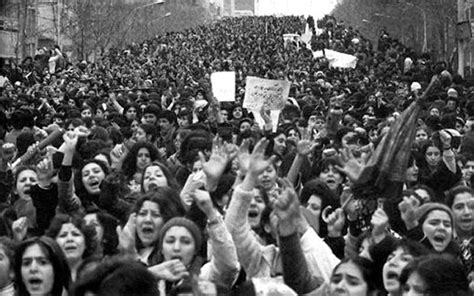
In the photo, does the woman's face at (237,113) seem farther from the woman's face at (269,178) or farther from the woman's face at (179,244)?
the woman's face at (179,244)

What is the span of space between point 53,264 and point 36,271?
109 mm

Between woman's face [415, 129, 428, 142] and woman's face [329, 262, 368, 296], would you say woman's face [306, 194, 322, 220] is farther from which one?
woman's face [415, 129, 428, 142]

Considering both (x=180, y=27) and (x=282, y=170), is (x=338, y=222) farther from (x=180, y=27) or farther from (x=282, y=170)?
(x=180, y=27)

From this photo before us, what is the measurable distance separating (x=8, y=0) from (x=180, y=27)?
58535 mm

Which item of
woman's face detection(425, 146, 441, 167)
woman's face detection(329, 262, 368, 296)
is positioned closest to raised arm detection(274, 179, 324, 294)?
woman's face detection(329, 262, 368, 296)

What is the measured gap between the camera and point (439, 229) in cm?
806

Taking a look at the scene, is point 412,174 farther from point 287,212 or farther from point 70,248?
point 287,212

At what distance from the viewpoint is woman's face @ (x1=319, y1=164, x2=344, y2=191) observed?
11.3 metres

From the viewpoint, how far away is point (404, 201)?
856 centimetres

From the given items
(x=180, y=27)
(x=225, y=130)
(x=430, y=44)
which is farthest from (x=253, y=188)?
(x=180, y=27)

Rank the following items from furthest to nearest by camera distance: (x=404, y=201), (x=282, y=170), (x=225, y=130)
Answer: (x=225, y=130), (x=282, y=170), (x=404, y=201)

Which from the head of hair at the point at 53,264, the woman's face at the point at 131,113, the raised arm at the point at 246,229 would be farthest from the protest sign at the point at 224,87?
the head of hair at the point at 53,264

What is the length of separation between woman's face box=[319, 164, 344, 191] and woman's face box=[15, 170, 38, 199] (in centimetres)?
238

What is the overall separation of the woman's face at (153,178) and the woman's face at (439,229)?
2413 millimetres
